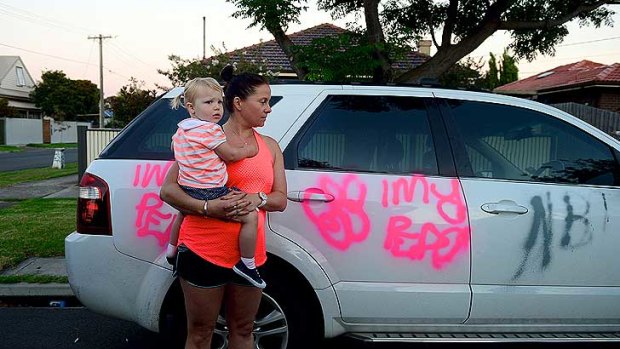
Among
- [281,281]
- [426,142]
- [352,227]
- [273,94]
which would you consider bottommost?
[281,281]

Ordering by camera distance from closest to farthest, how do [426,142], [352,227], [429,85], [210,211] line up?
1. [210,211]
2. [352,227]
3. [426,142]
4. [429,85]

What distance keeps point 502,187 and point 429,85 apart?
840 mm

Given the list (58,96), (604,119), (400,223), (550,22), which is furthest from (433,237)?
(58,96)

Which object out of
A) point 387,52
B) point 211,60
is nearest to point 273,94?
point 387,52

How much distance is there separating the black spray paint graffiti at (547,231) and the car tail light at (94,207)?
241cm

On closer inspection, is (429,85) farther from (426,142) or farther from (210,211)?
(210,211)

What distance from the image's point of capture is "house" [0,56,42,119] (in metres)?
53.3

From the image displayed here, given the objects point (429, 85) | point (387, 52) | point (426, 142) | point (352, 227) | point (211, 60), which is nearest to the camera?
point (352, 227)

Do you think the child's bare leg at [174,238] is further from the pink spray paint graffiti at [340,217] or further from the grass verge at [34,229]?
the grass verge at [34,229]

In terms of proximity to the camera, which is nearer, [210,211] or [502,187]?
[210,211]

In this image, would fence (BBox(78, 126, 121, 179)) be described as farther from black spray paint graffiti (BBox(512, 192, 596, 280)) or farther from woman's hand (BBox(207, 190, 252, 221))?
black spray paint graffiti (BBox(512, 192, 596, 280))

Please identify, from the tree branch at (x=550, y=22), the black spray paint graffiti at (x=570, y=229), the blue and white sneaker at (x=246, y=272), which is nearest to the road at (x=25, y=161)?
the tree branch at (x=550, y=22)

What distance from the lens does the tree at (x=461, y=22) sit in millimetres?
8469

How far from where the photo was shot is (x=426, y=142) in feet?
10.6
